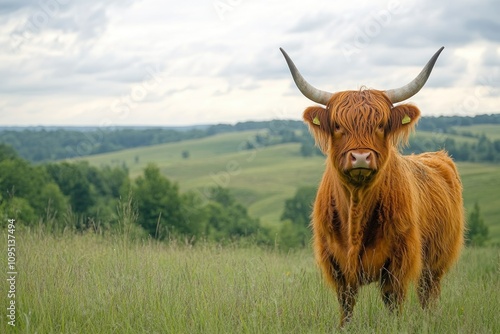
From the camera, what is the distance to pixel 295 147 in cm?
12812

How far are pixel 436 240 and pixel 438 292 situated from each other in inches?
26.2

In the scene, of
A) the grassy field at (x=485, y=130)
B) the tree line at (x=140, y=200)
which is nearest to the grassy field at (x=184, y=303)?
the tree line at (x=140, y=200)

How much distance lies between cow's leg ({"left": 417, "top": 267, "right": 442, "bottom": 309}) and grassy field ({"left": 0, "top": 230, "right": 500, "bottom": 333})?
0.12m

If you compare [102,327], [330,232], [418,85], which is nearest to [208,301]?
[102,327]

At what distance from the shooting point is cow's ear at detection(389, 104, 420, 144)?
217 inches

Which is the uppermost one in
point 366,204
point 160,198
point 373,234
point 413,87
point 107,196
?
point 413,87

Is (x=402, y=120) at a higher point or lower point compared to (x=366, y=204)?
higher

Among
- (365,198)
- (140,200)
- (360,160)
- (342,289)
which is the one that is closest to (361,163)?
(360,160)

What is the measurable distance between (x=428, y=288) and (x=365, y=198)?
1.85 metres

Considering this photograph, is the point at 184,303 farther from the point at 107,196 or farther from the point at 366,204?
the point at 107,196

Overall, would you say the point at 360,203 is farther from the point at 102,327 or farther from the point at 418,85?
the point at 102,327

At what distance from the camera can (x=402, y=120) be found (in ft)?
18.1

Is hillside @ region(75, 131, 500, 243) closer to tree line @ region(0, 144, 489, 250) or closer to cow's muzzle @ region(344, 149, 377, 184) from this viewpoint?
tree line @ region(0, 144, 489, 250)

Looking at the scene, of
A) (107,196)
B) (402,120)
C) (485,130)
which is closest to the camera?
(402,120)
